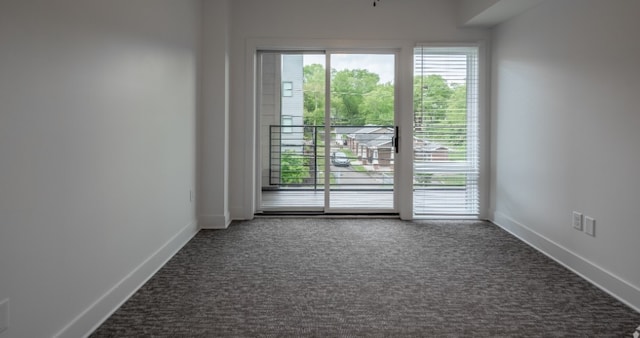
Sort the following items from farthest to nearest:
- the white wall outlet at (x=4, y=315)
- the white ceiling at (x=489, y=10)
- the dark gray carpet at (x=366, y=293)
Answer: the white ceiling at (x=489, y=10)
the dark gray carpet at (x=366, y=293)
the white wall outlet at (x=4, y=315)

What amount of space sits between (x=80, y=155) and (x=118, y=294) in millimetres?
875

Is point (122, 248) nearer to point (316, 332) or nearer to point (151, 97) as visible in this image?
point (151, 97)

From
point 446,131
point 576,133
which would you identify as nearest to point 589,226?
point 576,133

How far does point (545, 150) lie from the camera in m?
3.33

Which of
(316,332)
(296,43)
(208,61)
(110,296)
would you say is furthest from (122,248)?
(296,43)

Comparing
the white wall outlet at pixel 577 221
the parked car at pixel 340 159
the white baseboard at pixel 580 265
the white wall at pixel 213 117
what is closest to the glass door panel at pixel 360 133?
the parked car at pixel 340 159

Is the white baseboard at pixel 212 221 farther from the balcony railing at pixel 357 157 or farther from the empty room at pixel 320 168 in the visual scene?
the balcony railing at pixel 357 157

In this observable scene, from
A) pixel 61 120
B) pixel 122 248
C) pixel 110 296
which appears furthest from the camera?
pixel 122 248

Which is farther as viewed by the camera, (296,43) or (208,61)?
(296,43)

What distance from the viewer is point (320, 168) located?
4812 mm

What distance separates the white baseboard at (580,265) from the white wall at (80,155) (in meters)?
2.98

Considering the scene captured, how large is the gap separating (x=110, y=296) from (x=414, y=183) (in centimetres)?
334

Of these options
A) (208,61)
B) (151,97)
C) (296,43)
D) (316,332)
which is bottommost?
(316,332)

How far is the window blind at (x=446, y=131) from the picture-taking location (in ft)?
14.7
